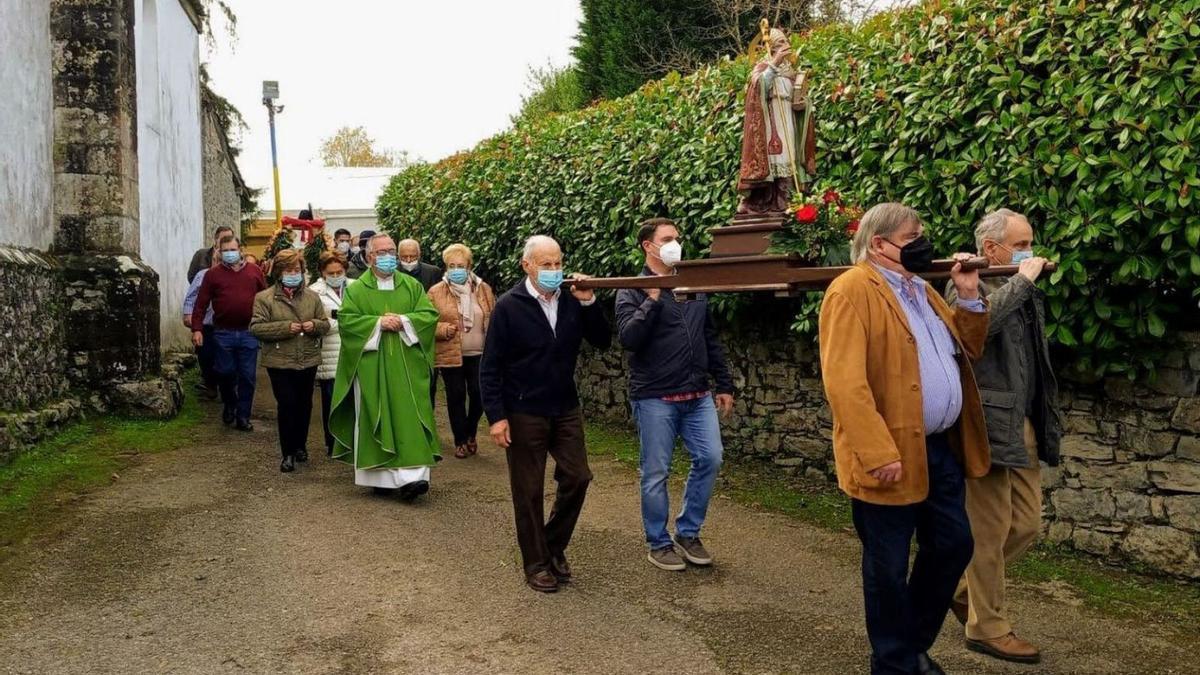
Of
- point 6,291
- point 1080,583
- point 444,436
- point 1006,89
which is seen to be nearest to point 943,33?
point 1006,89

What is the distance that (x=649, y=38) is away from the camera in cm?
2572

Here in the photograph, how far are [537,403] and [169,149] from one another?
11578 millimetres

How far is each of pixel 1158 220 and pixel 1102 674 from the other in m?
2.25

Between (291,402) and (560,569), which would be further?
(291,402)

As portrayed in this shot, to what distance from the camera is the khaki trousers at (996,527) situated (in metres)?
4.90

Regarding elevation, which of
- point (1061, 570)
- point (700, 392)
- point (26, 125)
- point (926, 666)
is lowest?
point (1061, 570)

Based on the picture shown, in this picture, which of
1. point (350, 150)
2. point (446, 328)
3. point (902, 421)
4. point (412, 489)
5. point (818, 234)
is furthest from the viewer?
point (350, 150)

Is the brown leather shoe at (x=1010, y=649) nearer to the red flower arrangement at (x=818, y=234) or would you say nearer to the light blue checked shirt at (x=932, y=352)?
the light blue checked shirt at (x=932, y=352)

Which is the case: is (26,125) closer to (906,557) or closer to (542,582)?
(542,582)

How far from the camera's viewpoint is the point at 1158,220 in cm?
552

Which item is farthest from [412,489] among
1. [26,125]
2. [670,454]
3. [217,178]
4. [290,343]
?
[217,178]

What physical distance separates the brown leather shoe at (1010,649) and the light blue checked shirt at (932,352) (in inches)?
45.7

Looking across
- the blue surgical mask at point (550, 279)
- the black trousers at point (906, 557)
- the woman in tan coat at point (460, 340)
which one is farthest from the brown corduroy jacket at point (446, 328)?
the black trousers at point (906, 557)

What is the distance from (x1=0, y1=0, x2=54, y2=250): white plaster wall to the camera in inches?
385
